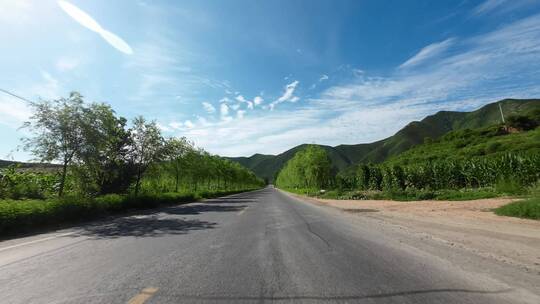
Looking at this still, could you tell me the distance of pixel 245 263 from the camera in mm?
5480

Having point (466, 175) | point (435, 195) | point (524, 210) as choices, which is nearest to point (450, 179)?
point (466, 175)

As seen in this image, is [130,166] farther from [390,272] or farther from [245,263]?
[390,272]

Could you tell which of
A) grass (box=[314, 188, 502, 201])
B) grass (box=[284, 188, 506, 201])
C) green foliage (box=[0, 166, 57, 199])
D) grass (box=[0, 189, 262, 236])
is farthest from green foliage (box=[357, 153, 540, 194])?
green foliage (box=[0, 166, 57, 199])

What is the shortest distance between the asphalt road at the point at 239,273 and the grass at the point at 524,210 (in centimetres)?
764

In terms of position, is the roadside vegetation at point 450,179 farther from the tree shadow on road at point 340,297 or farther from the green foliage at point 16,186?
the green foliage at point 16,186

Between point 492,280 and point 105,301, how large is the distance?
207 inches

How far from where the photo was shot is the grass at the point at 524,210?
1169 centimetres

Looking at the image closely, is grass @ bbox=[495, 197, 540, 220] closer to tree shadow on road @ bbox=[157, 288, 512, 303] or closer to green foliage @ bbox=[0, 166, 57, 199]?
tree shadow on road @ bbox=[157, 288, 512, 303]

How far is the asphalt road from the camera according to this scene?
3.75 meters

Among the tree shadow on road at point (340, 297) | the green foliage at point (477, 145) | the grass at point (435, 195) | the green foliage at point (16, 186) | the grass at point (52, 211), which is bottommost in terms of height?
the grass at point (435, 195)

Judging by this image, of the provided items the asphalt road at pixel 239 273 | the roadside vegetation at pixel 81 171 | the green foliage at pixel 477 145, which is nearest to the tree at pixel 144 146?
the roadside vegetation at pixel 81 171

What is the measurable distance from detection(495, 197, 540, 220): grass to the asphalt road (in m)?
7.64

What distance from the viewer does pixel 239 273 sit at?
4.79 metres

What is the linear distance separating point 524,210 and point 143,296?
14465 millimetres
